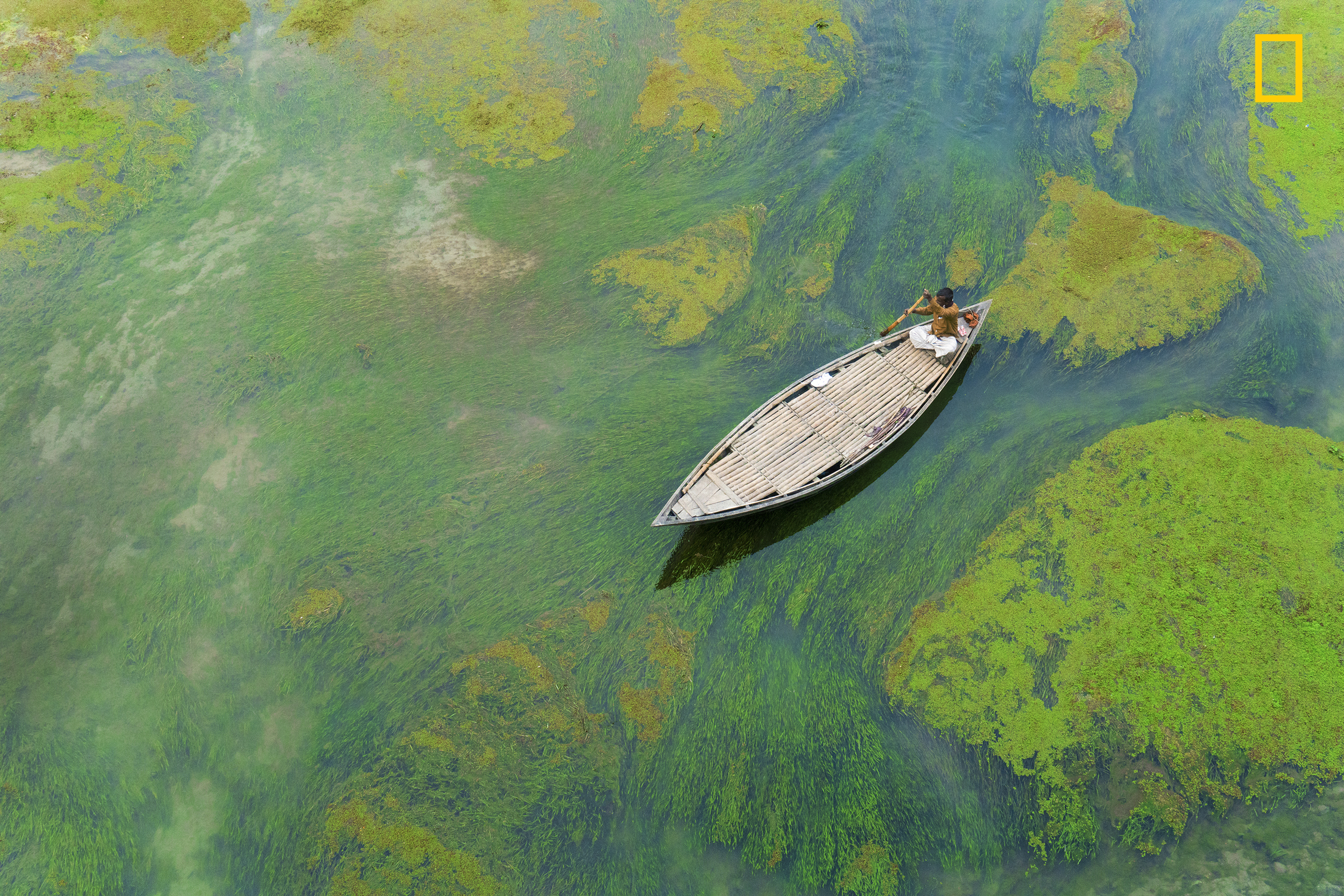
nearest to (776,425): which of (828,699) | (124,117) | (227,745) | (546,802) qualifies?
(828,699)

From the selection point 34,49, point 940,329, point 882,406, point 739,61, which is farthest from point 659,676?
point 34,49

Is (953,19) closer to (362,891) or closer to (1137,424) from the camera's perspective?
(1137,424)

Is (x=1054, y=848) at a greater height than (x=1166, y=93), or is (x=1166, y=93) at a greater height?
(x=1166, y=93)

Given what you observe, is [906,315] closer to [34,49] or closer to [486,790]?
[486,790]

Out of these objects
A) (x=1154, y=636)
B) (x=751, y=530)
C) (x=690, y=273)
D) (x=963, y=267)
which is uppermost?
(x=690, y=273)

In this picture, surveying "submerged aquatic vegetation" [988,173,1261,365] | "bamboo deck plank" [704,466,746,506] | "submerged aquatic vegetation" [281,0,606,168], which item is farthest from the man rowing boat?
"submerged aquatic vegetation" [281,0,606,168]

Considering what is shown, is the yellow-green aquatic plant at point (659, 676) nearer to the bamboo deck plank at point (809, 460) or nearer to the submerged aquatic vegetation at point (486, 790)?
the submerged aquatic vegetation at point (486, 790)
